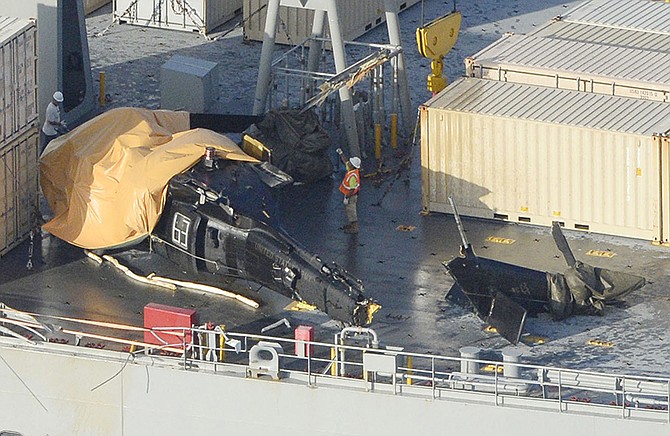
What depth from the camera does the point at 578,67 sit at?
144ft

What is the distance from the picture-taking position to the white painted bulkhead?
108ft

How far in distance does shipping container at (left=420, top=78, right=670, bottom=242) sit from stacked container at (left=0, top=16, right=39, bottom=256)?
8572 mm

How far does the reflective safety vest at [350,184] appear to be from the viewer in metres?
40.8

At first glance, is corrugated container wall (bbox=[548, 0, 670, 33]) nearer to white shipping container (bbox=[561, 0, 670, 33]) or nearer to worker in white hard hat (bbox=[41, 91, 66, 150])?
white shipping container (bbox=[561, 0, 670, 33])

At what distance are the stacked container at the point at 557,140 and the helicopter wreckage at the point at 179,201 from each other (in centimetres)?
432

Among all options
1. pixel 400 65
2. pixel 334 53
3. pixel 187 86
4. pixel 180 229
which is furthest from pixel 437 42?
pixel 180 229

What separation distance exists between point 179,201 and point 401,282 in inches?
189

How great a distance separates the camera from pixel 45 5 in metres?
45.9

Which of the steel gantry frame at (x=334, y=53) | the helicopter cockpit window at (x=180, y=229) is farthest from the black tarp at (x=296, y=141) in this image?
the helicopter cockpit window at (x=180, y=229)

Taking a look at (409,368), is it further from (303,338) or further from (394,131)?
(394,131)

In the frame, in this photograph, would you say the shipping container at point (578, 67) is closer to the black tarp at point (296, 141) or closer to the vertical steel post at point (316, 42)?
the black tarp at point (296, 141)

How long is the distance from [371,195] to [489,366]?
930 cm

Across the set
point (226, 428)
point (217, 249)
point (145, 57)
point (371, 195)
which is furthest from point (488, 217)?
point (145, 57)

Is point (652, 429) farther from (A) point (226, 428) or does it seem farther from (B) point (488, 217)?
(B) point (488, 217)
